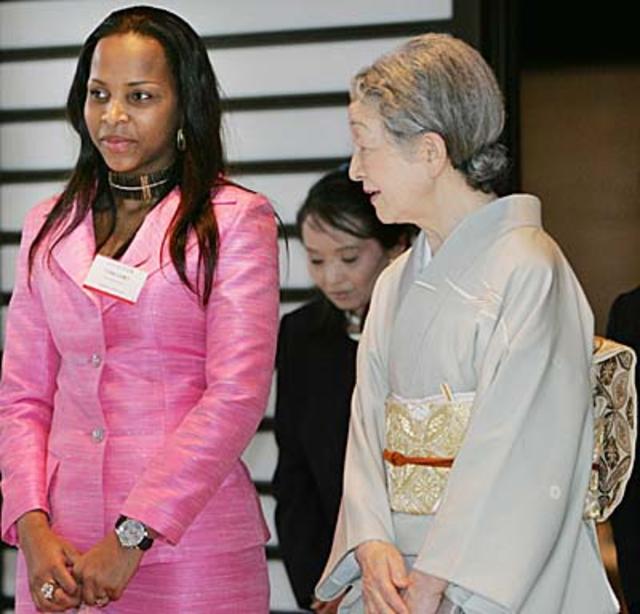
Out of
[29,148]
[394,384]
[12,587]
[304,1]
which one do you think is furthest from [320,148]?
[394,384]

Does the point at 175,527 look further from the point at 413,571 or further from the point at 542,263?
the point at 542,263

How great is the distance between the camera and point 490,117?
7.00 ft

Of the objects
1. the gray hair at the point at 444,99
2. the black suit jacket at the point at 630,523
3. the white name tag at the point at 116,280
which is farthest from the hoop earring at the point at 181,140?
the black suit jacket at the point at 630,523

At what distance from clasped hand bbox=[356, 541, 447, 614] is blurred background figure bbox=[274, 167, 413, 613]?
2.69ft

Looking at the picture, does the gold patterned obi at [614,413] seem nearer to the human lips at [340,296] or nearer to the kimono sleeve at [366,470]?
the kimono sleeve at [366,470]

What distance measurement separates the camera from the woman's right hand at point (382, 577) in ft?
6.81

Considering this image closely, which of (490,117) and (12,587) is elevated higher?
(490,117)

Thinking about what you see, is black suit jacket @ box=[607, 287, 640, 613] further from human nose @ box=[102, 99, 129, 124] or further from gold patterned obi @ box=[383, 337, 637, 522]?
human nose @ box=[102, 99, 129, 124]

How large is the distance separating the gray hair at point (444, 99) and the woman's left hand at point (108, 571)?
72cm

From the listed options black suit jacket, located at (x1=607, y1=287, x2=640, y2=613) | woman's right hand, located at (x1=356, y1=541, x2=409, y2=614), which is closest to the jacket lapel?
woman's right hand, located at (x1=356, y1=541, x2=409, y2=614)

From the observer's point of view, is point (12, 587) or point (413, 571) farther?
point (12, 587)

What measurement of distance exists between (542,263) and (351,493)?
0.45m

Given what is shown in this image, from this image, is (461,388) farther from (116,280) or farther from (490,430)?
(116,280)

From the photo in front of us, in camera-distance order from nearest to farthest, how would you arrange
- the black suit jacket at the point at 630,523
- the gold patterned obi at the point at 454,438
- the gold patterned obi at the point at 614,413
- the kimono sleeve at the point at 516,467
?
1. the kimono sleeve at the point at 516,467
2. the gold patterned obi at the point at 454,438
3. the gold patterned obi at the point at 614,413
4. the black suit jacket at the point at 630,523
